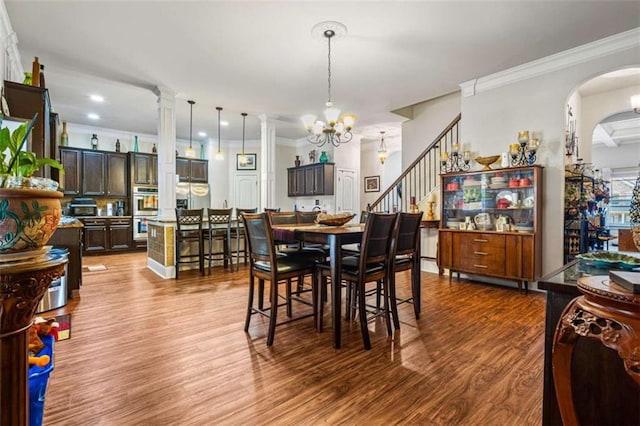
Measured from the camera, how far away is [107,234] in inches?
280

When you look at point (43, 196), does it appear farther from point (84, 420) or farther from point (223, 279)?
point (223, 279)

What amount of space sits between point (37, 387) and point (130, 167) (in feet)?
24.0

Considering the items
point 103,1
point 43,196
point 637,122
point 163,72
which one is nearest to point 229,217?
point 163,72

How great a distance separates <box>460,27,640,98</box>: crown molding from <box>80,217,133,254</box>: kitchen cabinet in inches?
290

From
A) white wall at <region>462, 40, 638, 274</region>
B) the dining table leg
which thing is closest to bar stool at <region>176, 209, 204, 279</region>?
the dining table leg

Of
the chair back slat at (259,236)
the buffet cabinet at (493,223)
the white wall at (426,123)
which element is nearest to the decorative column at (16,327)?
the chair back slat at (259,236)

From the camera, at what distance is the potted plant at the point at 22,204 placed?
85 centimetres

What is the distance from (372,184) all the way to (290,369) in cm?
757

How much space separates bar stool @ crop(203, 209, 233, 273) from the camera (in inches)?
196

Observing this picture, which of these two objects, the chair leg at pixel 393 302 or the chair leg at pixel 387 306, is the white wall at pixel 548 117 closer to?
the chair leg at pixel 393 302

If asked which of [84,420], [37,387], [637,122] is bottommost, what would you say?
[84,420]

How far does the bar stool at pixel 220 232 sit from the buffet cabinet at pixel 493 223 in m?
3.24

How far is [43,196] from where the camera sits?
90 centimetres

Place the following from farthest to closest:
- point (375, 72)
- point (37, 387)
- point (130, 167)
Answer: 1. point (130, 167)
2. point (375, 72)
3. point (37, 387)
